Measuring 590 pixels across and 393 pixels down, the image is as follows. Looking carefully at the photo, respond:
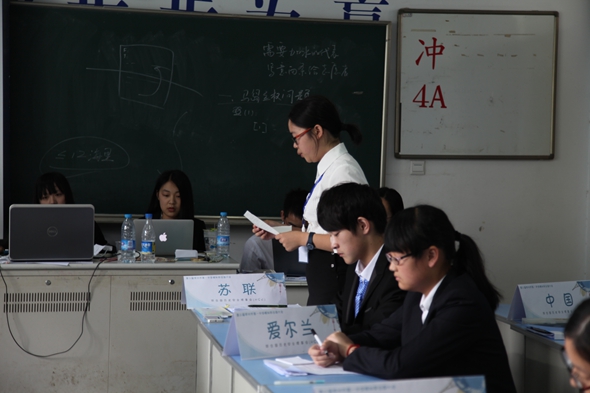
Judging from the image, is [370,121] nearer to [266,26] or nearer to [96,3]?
[266,26]

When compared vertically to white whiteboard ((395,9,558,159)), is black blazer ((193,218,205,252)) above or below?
below

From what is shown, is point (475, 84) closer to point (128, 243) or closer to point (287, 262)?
point (287, 262)

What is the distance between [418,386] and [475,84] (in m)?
3.49

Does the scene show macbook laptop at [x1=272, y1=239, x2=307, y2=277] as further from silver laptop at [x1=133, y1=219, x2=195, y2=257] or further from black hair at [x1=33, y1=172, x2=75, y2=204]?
black hair at [x1=33, y1=172, x2=75, y2=204]

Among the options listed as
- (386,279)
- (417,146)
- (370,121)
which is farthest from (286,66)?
(386,279)

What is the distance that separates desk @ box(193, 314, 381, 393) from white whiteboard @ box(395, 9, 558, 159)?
2249 mm

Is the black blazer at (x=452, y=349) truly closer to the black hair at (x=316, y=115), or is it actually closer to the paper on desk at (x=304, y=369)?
the paper on desk at (x=304, y=369)

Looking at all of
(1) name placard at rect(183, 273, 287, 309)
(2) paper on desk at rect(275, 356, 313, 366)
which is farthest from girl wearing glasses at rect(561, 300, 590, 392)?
(1) name placard at rect(183, 273, 287, 309)

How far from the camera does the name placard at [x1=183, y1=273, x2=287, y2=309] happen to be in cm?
237

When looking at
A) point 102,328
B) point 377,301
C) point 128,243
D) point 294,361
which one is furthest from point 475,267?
point 102,328

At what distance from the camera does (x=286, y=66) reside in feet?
13.9

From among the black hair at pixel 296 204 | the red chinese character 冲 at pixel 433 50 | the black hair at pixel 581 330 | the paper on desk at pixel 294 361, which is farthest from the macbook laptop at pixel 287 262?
the black hair at pixel 581 330

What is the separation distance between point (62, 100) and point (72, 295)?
4.42 feet

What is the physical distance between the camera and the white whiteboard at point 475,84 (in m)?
4.30
